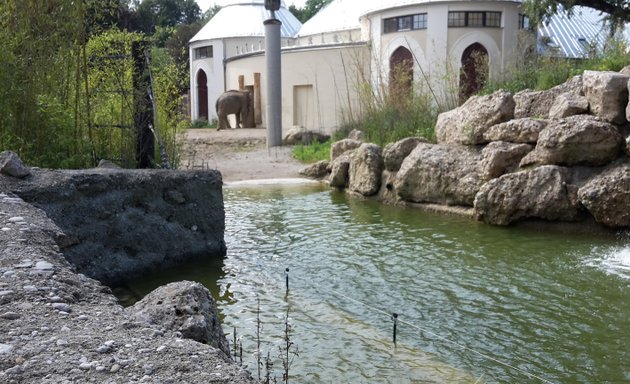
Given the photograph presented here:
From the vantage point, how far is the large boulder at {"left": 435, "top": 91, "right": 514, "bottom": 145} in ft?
30.3

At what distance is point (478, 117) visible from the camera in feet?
30.7

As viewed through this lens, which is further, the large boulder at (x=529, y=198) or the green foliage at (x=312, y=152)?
the green foliage at (x=312, y=152)

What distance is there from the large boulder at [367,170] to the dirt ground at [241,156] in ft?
8.54

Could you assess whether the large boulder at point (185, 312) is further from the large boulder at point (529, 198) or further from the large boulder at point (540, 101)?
the large boulder at point (540, 101)

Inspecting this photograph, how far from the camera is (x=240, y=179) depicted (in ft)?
42.0

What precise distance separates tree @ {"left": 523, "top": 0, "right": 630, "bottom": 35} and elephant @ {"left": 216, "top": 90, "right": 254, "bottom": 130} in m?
10.9

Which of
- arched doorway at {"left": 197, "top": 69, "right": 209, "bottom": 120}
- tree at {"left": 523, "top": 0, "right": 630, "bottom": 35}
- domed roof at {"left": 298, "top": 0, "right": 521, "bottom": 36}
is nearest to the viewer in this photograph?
tree at {"left": 523, "top": 0, "right": 630, "bottom": 35}

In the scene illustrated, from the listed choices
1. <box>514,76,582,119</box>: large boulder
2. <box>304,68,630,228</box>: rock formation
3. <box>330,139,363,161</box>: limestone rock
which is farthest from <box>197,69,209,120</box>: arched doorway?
<box>514,76,582,119</box>: large boulder

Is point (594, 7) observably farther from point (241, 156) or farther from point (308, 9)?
point (308, 9)

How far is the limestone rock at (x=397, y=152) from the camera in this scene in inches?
404

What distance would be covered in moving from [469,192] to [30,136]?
544 cm

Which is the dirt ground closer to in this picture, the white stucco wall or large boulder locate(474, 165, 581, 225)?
large boulder locate(474, 165, 581, 225)

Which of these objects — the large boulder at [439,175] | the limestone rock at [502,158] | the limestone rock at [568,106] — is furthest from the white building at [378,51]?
the limestone rock at [502,158]

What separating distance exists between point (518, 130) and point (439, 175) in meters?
1.23
